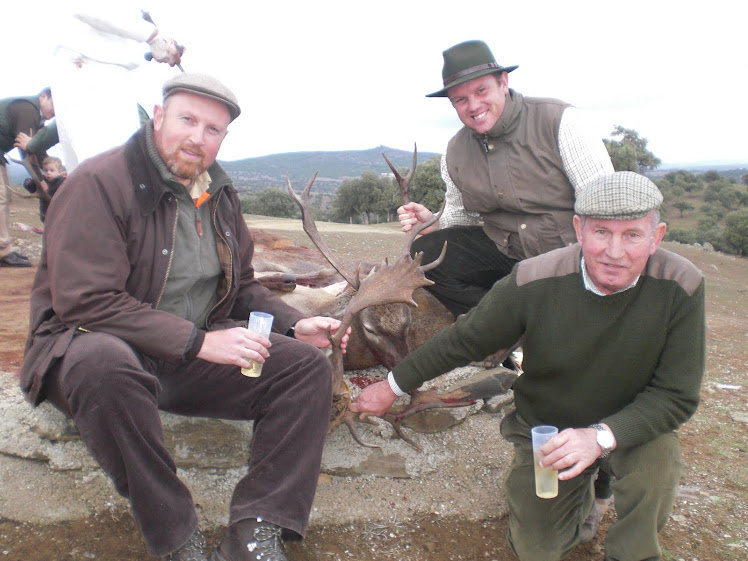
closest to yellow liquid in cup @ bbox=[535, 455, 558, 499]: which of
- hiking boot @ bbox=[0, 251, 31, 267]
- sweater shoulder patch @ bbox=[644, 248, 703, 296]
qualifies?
sweater shoulder patch @ bbox=[644, 248, 703, 296]

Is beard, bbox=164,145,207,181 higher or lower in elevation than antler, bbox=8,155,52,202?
higher

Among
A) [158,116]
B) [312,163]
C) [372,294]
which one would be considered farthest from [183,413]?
[312,163]

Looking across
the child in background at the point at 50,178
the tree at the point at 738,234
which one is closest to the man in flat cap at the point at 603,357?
the child in background at the point at 50,178

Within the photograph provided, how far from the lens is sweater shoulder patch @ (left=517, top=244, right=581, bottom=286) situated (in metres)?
2.98

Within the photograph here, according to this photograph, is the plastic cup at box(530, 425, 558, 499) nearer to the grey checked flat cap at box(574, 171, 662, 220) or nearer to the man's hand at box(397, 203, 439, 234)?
the grey checked flat cap at box(574, 171, 662, 220)

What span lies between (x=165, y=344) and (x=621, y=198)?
1.99 m

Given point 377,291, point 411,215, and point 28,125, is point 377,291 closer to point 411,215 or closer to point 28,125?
point 411,215

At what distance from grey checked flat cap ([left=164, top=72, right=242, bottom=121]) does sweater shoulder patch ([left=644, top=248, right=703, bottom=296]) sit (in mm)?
2070

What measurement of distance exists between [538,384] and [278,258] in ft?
12.2

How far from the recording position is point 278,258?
6383 millimetres

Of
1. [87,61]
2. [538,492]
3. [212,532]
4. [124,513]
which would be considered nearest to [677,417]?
[538,492]

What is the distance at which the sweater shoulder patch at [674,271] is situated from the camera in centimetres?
280

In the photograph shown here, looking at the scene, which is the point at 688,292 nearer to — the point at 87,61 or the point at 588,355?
the point at 588,355

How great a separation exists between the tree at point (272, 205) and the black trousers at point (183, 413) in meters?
30.8
